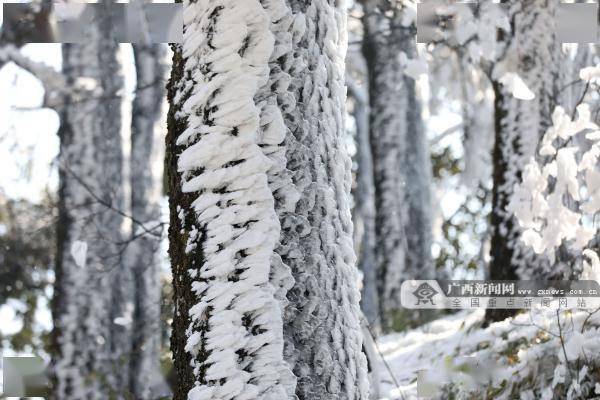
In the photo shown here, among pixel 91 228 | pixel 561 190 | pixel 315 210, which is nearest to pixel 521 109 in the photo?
pixel 561 190

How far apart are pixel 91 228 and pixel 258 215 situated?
4697mm

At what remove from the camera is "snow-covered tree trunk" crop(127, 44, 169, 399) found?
694 centimetres

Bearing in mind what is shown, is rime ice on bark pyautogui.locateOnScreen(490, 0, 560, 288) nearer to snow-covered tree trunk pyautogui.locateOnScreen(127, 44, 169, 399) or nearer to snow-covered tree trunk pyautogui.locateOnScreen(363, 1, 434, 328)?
snow-covered tree trunk pyautogui.locateOnScreen(363, 1, 434, 328)

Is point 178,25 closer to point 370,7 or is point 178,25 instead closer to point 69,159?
point 69,159

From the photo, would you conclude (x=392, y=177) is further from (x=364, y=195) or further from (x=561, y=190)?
(x=561, y=190)

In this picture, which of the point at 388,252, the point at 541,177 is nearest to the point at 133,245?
the point at 388,252

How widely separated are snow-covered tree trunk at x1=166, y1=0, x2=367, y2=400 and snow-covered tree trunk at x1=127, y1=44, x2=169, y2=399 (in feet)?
16.0

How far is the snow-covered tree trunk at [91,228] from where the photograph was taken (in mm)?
6125

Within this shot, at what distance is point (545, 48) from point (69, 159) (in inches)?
147

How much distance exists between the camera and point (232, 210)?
6.59ft

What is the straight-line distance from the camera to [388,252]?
7832 millimetres

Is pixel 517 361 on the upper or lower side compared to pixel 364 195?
lower

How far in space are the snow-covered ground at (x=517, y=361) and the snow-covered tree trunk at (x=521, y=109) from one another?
0.40 metres

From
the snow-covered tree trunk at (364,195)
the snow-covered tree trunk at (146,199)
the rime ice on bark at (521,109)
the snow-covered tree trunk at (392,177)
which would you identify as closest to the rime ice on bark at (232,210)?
the rime ice on bark at (521,109)
